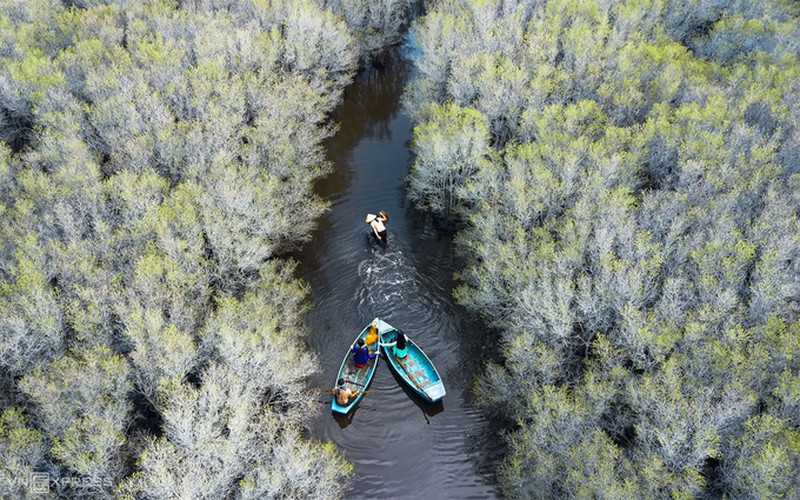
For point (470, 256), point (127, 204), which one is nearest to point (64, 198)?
point (127, 204)

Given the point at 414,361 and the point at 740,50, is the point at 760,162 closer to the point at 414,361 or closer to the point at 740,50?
the point at 740,50

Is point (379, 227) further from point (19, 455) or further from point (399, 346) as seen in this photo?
point (19, 455)

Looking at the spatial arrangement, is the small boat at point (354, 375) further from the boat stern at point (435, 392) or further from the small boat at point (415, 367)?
the boat stern at point (435, 392)

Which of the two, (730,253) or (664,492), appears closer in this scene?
(664,492)

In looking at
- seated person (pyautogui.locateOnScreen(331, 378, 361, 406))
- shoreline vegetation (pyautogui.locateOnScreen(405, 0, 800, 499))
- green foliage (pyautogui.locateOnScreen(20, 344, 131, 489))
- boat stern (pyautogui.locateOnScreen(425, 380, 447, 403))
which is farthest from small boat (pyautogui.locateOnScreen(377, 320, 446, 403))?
green foliage (pyautogui.locateOnScreen(20, 344, 131, 489))

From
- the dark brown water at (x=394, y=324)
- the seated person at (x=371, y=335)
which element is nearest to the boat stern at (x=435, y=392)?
the dark brown water at (x=394, y=324)

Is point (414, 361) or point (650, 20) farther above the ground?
point (650, 20)

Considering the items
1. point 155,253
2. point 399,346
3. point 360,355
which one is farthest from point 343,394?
point 155,253
